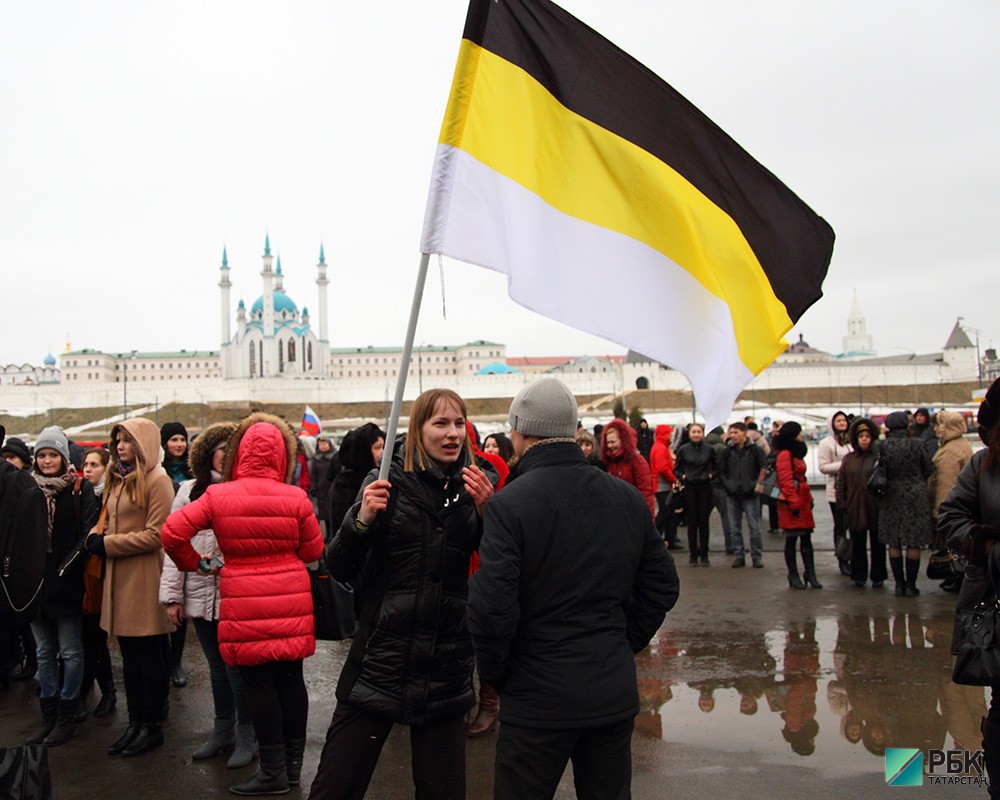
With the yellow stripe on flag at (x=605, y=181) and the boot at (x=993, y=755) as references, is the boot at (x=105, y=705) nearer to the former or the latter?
the yellow stripe on flag at (x=605, y=181)

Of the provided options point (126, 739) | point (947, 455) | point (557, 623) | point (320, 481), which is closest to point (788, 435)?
point (947, 455)

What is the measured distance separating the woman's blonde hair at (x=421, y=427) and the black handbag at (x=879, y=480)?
20.4ft

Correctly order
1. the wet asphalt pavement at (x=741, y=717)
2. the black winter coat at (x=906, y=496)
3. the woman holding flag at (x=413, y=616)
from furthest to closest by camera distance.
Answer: the black winter coat at (x=906, y=496), the wet asphalt pavement at (x=741, y=717), the woman holding flag at (x=413, y=616)

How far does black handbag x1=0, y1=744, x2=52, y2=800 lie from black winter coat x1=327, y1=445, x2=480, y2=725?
1022mm

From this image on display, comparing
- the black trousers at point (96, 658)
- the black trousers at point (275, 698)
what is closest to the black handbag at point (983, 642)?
the black trousers at point (275, 698)

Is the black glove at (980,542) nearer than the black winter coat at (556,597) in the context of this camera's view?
No

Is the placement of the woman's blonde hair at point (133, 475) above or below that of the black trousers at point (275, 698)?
above

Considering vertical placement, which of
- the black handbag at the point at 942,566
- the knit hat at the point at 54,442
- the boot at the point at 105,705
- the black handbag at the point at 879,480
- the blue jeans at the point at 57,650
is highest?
the knit hat at the point at 54,442

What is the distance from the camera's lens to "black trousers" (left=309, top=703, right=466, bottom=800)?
121 inches

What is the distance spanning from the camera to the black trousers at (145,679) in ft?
15.6

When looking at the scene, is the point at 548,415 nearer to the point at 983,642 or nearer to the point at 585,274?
the point at 585,274

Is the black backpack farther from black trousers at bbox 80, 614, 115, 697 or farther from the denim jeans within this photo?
black trousers at bbox 80, 614, 115, 697

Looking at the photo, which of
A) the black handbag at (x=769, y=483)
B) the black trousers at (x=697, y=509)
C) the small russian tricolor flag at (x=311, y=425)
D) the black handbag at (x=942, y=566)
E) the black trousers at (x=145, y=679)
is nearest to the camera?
the black trousers at (x=145, y=679)

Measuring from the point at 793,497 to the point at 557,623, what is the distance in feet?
22.8
